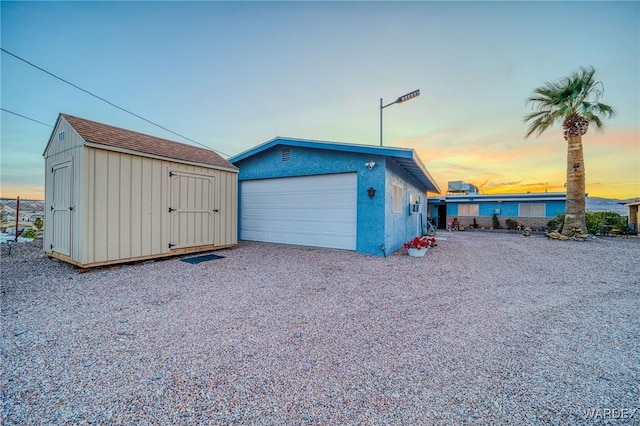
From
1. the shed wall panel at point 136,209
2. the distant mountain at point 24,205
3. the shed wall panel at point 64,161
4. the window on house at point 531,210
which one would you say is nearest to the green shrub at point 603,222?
the window on house at point 531,210

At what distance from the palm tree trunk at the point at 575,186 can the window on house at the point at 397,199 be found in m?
8.89

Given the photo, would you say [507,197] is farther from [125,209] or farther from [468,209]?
[125,209]

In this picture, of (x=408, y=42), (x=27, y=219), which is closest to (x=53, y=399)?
(x=408, y=42)

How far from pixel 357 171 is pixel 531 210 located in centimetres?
1708

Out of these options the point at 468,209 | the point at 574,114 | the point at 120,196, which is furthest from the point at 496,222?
the point at 120,196

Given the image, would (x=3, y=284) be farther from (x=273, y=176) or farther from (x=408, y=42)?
(x=408, y=42)

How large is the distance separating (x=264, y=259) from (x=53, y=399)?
4.71 m

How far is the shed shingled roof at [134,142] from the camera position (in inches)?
204

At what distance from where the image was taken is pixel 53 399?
5.44 feet

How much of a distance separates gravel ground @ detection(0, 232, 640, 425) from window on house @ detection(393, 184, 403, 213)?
148 inches

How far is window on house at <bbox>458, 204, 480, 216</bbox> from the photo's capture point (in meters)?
19.1

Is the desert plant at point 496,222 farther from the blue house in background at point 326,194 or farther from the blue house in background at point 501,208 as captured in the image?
the blue house in background at point 326,194

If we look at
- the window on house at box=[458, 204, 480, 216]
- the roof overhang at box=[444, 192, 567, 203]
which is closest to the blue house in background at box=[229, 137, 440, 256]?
the roof overhang at box=[444, 192, 567, 203]

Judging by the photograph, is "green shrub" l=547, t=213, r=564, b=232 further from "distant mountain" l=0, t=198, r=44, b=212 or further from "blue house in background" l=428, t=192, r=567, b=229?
"distant mountain" l=0, t=198, r=44, b=212
